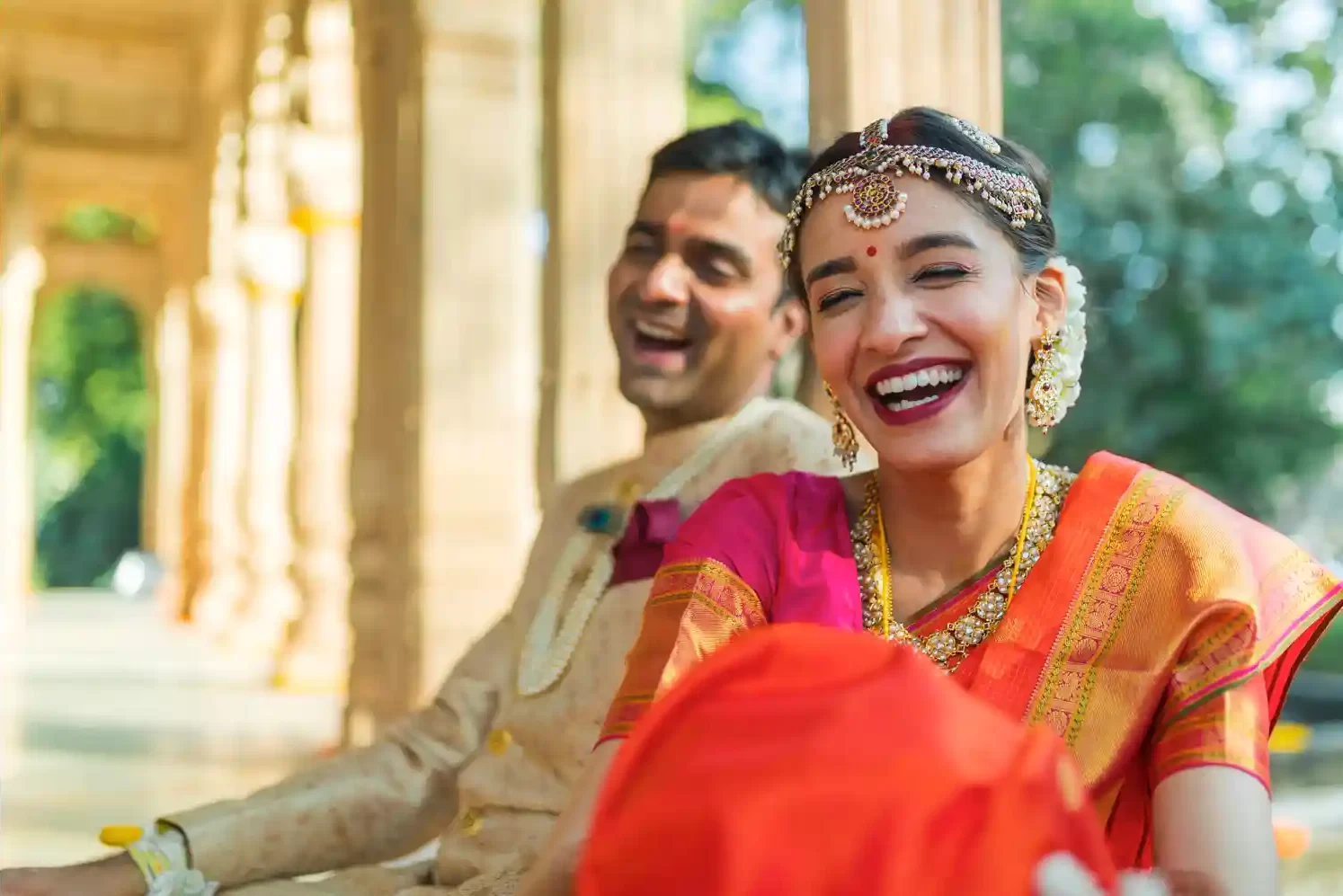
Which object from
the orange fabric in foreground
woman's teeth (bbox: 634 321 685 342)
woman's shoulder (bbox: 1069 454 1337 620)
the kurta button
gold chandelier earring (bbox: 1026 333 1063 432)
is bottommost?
the kurta button

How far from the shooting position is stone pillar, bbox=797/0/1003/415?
7.29 feet

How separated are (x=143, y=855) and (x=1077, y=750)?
1.15 m

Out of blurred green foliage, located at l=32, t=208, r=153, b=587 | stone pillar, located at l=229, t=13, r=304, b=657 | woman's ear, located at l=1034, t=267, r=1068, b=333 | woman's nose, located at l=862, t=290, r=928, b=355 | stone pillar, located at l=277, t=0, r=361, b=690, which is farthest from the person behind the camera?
blurred green foliage, located at l=32, t=208, r=153, b=587

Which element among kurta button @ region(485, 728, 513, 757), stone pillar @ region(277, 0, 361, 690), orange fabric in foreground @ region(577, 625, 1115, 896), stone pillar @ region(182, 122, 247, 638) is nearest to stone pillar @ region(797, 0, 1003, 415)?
kurta button @ region(485, 728, 513, 757)

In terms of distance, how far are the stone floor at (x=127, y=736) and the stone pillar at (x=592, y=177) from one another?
5.88 ft

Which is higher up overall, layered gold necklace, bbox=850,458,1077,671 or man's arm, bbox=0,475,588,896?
layered gold necklace, bbox=850,458,1077,671

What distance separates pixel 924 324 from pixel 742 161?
68cm

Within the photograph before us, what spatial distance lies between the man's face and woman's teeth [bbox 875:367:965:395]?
1.99 ft

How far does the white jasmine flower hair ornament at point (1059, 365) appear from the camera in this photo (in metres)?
1.38

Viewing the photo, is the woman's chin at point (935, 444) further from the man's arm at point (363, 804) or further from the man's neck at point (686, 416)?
the man's arm at point (363, 804)

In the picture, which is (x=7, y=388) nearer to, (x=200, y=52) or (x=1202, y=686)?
(x=200, y=52)

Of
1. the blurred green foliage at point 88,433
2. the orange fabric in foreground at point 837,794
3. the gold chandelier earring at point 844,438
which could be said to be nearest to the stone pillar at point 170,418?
the blurred green foliage at point 88,433

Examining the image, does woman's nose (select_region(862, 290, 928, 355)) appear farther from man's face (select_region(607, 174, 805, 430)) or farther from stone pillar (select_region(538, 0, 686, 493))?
stone pillar (select_region(538, 0, 686, 493))

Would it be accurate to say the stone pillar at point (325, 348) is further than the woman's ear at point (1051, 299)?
Yes
